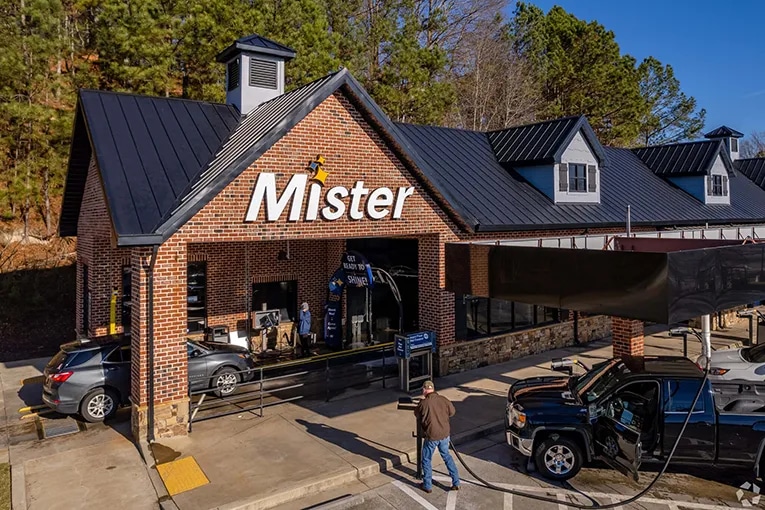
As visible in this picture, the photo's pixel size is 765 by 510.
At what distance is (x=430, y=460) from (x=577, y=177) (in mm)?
13859

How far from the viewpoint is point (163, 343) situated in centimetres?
1042

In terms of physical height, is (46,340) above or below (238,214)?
below

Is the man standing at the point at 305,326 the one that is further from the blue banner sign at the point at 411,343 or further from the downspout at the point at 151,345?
the downspout at the point at 151,345

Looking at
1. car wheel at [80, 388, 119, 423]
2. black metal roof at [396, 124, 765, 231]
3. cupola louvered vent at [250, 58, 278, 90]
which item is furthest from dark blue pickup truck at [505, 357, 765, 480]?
cupola louvered vent at [250, 58, 278, 90]

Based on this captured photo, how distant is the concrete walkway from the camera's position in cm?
848

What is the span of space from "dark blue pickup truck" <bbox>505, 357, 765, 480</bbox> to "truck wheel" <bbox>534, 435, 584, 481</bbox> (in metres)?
0.02

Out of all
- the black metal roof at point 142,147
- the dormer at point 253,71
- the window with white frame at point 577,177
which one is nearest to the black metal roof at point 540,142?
the window with white frame at point 577,177

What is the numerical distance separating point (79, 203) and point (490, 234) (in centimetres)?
1319

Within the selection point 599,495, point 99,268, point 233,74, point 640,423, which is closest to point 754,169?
point 640,423

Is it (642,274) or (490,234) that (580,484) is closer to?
(642,274)

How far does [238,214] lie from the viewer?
36.7 ft

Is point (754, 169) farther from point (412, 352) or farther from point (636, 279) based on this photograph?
point (636, 279)

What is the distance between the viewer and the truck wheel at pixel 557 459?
884 cm

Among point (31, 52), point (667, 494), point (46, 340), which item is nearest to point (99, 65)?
point (31, 52)
